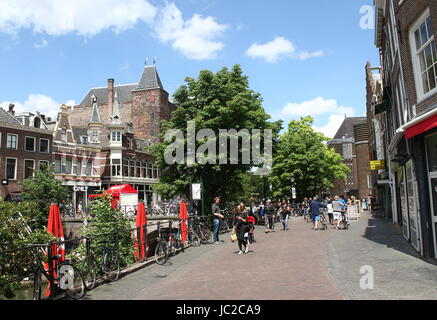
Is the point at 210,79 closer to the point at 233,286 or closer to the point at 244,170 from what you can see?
the point at 244,170

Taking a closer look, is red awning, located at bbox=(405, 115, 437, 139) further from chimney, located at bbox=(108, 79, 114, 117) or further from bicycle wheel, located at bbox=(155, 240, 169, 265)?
chimney, located at bbox=(108, 79, 114, 117)

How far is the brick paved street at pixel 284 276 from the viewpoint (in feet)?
22.5

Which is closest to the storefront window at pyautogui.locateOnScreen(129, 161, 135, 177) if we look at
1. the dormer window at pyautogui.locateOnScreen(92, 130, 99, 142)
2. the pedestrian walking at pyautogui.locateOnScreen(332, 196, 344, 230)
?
the dormer window at pyautogui.locateOnScreen(92, 130, 99, 142)

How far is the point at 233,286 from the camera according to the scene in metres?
7.60

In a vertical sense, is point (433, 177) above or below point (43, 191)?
below

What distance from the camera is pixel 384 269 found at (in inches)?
346

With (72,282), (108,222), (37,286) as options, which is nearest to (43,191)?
(108,222)

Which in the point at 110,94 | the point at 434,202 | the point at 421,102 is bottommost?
the point at 434,202

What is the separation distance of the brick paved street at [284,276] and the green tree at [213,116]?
36.1 ft

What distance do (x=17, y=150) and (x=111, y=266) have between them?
32.0 metres

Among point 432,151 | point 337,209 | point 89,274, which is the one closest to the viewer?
point 89,274

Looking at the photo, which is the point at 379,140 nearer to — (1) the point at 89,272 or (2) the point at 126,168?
(1) the point at 89,272
